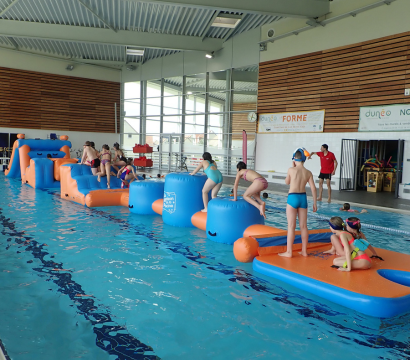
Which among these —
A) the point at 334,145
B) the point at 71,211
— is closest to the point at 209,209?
the point at 71,211

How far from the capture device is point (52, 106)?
2273 cm

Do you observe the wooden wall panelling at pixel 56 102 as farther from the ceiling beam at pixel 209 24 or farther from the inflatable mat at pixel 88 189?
the inflatable mat at pixel 88 189

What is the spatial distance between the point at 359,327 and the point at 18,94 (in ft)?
75.1

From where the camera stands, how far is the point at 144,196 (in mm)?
8453

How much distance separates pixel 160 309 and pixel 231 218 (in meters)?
2.67

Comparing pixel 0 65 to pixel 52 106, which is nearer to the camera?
pixel 0 65

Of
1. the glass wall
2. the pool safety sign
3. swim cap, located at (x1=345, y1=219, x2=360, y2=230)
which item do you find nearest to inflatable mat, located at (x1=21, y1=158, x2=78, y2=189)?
the pool safety sign

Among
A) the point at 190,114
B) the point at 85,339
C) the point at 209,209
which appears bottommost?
the point at 85,339

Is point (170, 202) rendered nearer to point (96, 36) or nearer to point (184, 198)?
point (184, 198)

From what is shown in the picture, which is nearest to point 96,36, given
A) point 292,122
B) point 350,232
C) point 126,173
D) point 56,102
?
point 56,102

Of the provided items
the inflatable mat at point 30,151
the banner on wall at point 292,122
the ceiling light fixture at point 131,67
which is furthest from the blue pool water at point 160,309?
the ceiling light fixture at point 131,67

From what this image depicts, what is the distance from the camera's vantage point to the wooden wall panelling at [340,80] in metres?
12.1

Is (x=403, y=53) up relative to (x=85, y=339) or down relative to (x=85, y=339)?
up

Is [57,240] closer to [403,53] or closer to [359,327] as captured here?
[359,327]
